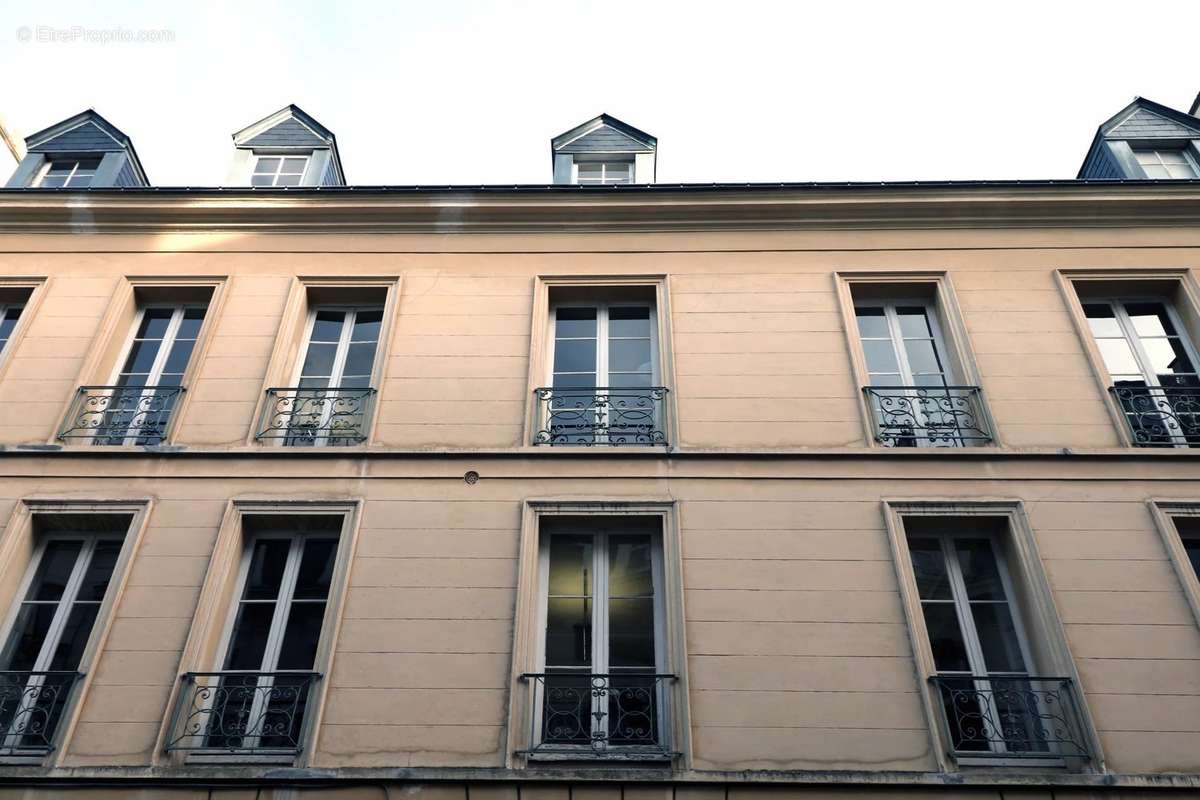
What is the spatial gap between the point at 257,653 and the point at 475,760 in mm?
1811

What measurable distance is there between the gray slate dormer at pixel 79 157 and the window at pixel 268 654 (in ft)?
17.8

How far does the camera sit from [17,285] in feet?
27.5

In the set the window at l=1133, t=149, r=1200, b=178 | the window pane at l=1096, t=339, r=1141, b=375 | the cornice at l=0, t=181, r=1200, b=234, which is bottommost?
the window pane at l=1096, t=339, r=1141, b=375

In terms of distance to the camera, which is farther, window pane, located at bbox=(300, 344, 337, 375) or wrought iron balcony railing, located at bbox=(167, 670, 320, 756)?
window pane, located at bbox=(300, 344, 337, 375)

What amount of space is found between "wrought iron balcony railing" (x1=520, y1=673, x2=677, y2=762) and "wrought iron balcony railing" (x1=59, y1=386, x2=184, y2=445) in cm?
389

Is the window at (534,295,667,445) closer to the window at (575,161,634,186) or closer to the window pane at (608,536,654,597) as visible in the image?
the window pane at (608,536,654,597)

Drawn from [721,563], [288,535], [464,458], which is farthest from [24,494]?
[721,563]

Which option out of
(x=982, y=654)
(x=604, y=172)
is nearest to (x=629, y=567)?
(x=982, y=654)

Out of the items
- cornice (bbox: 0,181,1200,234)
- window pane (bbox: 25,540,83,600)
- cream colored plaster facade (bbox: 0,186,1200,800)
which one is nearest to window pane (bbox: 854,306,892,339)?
cream colored plaster facade (bbox: 0,186,1200,800)

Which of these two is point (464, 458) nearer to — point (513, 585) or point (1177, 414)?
point (513, 585)

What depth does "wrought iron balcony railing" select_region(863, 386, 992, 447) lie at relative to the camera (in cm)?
697

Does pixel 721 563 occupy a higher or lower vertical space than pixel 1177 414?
lower

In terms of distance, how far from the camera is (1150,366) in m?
7.54

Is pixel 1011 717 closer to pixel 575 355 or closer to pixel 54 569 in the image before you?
pixel 575 355
